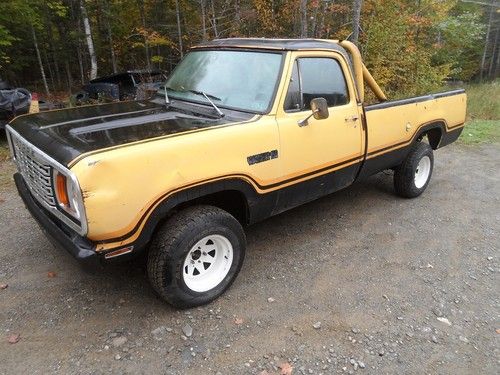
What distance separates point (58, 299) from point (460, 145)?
7.88 metres

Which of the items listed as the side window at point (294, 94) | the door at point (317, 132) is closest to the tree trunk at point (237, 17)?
the door at point (317, 132)

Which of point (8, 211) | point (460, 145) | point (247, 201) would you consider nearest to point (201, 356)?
point (247, 201)

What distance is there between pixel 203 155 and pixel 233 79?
42.4 inches

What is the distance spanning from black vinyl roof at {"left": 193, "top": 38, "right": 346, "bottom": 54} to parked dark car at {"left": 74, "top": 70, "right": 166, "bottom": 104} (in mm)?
6095

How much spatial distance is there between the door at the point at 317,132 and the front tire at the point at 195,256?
67 centimetres

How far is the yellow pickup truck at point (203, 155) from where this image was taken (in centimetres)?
244

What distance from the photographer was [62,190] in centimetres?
248

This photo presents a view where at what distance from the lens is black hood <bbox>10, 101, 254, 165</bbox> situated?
2.52 m

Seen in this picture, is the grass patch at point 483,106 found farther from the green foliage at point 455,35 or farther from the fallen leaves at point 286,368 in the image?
the fallen leaves at point 286,368

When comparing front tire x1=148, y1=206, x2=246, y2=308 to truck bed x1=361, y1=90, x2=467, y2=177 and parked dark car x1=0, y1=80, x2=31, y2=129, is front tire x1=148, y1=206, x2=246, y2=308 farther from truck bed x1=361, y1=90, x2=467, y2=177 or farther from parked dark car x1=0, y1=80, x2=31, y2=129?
parked dark car x1=0, y1=80, x2=31, y2=129

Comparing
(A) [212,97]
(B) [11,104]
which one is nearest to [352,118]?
(A) [212,97]

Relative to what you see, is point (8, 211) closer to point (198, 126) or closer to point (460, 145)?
point (198, 126)

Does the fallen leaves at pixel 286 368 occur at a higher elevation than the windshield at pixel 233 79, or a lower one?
lower

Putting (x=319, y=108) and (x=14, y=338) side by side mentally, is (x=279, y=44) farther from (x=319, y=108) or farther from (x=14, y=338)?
(x=14, y=338)
